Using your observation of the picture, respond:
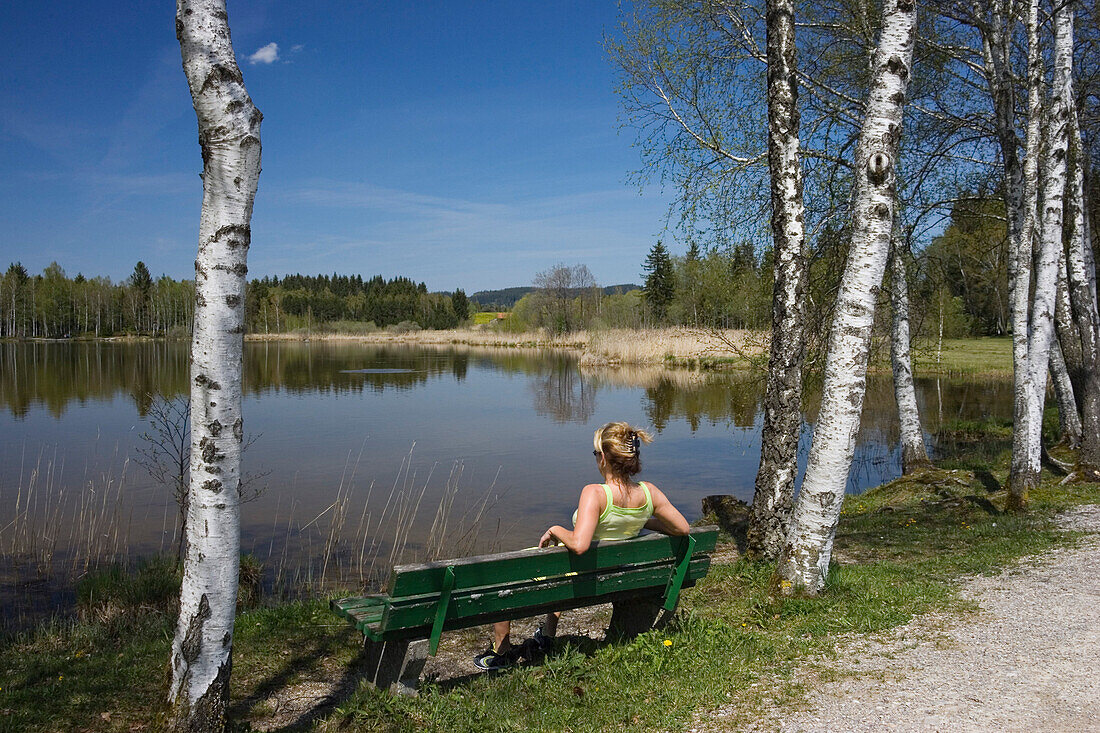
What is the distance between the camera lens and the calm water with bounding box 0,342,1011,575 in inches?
412

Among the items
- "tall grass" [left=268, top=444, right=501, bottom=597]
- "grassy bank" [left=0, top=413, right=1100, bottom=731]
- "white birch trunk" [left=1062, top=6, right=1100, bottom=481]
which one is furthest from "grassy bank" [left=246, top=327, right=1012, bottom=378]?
"grassy bank" [left=0, top=413, right=1100, bottom=731]

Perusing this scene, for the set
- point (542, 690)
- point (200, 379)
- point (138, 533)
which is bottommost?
point (138, 533)

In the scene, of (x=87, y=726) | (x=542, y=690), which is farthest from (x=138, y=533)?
(x=542, y=690)

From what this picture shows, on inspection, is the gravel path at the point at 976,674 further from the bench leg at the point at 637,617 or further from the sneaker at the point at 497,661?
the sneaker at the point at 497,661

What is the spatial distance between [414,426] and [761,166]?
1252 cm

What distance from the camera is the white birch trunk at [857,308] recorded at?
17.4 feet

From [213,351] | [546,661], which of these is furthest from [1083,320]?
[213,351]

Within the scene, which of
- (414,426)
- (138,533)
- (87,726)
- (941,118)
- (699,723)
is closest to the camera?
(699,723)

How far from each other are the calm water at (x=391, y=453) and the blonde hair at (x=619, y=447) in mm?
5585

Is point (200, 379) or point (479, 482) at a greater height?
point (200, 379)

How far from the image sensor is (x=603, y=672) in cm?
441

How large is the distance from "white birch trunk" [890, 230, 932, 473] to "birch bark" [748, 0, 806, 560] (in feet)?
19.8

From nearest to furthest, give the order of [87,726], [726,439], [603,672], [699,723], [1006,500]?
[699,723], [87,726], [603,672], [1006,500], [726,439]

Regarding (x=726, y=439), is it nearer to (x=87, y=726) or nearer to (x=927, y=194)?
(x=927, y=194)
